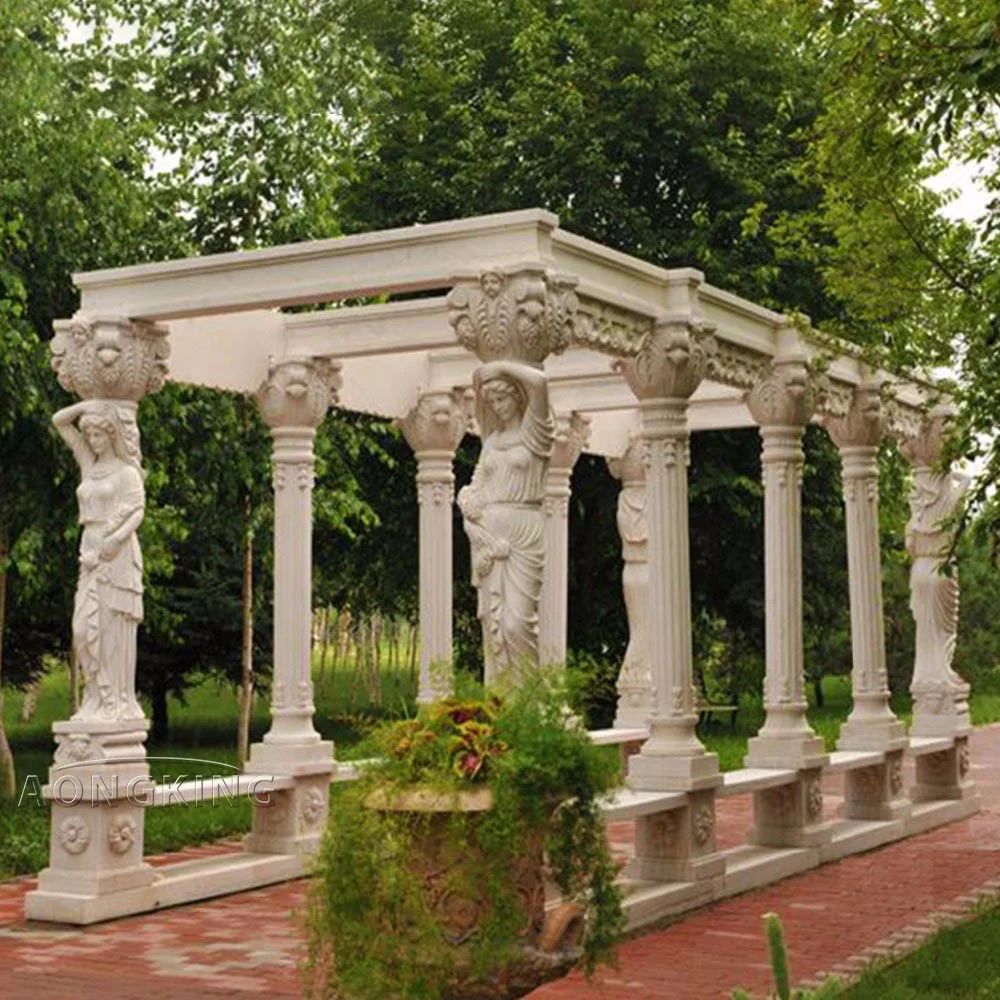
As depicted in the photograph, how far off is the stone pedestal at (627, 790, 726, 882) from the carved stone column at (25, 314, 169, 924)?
10.5 feet

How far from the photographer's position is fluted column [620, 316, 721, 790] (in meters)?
11.7

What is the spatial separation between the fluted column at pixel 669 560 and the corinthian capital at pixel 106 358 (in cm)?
318

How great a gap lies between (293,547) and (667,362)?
131 inches

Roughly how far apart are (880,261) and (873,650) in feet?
14.7

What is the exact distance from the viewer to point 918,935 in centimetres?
1022

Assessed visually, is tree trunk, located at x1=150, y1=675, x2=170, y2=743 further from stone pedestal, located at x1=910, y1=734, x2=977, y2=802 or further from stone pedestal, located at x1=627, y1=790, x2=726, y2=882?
stone pedestal, located at x1=627, y1=790, x2=726, y2=882

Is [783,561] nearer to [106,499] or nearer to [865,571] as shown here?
[865,571]

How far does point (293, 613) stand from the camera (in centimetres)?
1315

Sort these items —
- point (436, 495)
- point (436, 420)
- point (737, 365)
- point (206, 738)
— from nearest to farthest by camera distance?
point (737, 365) → point (436, 420) → point (436, 495) → point (206, 738)

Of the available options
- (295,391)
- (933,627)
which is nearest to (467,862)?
(295,391)

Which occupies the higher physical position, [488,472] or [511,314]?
[511,314]

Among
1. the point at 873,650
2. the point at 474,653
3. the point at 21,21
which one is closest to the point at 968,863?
the point at 873,650

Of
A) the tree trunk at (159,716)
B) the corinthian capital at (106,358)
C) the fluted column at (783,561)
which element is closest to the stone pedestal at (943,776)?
the fluted column at (783,561)

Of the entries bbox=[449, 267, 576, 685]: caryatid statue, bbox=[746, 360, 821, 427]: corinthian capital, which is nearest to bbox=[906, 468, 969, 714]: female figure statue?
bbox=[746, 360, 821, 427]: corinthian capital
